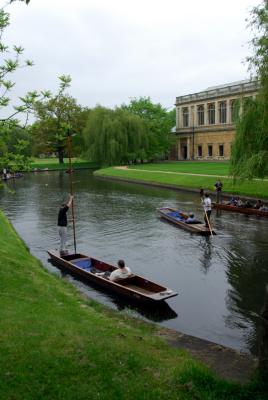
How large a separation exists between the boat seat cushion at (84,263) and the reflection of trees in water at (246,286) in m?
4.73

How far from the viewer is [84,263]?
14875 mm

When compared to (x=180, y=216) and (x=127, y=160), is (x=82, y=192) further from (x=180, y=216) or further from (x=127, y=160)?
A: (x=127, y=160)

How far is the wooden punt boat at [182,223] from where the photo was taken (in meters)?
20.5

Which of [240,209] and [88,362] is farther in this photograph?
[240,209]

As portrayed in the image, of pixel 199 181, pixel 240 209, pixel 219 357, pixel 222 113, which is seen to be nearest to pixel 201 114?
pixel 222 113

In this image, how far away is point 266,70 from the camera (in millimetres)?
23438

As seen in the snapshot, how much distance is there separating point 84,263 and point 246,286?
5441mm

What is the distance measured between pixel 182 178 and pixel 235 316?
1338 inches

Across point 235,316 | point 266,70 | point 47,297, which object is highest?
point 266,70

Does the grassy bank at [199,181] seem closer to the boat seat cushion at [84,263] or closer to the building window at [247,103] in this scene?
the building window at [247,103]

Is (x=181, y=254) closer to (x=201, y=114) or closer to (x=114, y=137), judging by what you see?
(x=114, y=137)

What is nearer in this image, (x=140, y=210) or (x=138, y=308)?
(x=138, y=308)

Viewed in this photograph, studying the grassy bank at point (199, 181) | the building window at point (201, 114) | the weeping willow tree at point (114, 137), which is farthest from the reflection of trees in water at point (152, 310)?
the building window at point (201, 114)

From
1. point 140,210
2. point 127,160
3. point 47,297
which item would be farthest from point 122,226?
point 127,160
